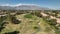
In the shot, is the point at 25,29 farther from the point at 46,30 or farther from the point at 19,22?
the point at 19,22

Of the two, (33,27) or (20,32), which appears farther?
(33,27)

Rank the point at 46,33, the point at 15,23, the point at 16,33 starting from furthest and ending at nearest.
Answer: the point at 15,23 < the point at 46,33 < the point at 16,33

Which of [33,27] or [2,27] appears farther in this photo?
[33,27]

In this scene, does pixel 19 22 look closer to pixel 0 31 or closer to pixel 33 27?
pixel 33 27

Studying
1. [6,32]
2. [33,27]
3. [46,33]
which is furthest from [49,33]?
[6,32]

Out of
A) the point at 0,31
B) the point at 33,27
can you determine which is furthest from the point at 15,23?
the point at 0,31

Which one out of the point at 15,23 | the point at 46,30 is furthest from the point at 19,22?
the point at 46,30

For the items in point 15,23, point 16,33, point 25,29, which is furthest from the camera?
point 15,23

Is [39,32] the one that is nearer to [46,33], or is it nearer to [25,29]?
[46,33]
